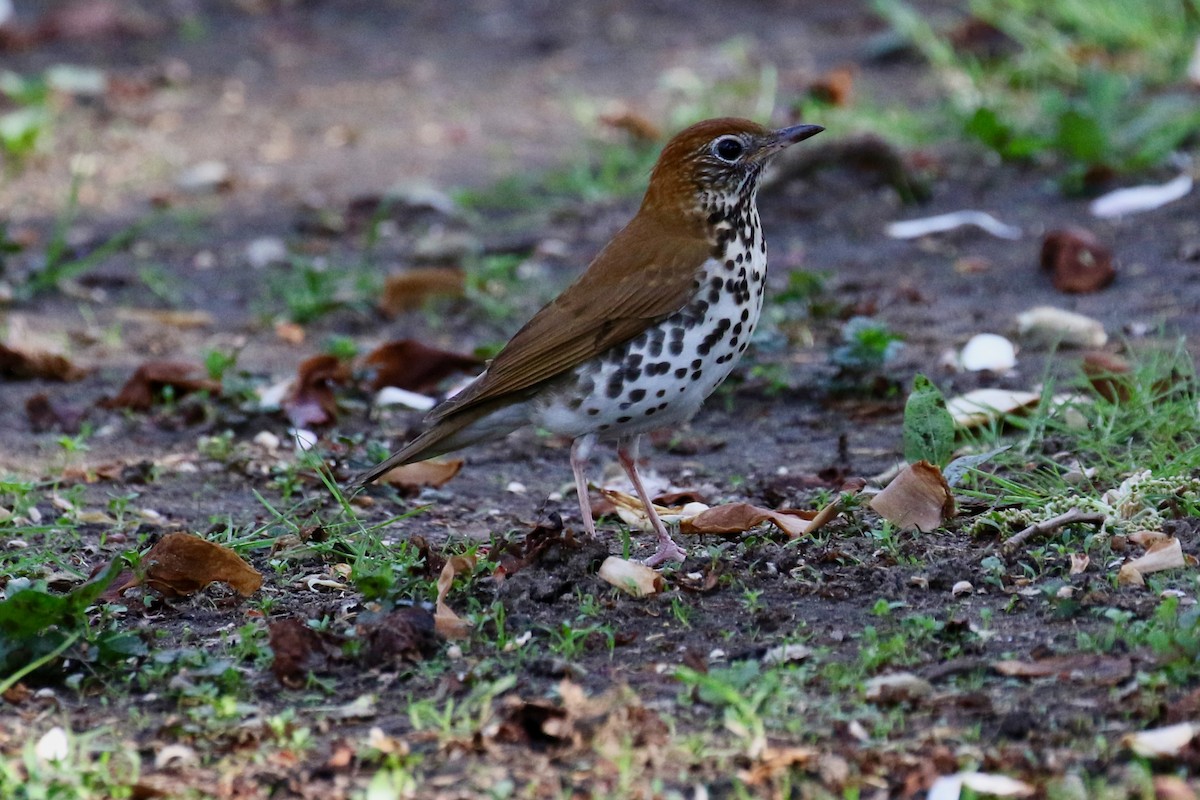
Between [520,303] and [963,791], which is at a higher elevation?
[963,791]

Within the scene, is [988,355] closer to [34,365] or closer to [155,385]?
[155,385]

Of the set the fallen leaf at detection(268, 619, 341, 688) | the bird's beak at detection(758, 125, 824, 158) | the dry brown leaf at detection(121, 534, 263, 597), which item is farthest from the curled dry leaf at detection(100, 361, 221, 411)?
the fallen leaf at detection(268, 619, 341, 688)

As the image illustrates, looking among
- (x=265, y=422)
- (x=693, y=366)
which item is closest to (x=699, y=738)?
(x=693, y=366)

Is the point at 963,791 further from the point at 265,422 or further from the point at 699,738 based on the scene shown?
the point at 265,422

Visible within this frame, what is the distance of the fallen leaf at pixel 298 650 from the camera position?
12.9 feet

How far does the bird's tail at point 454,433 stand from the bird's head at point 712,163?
802mm

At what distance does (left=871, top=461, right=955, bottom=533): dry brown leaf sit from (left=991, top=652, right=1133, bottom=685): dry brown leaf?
96 cm

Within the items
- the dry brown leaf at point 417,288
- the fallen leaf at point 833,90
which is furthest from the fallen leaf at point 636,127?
the dry brown leaf at point 417,288

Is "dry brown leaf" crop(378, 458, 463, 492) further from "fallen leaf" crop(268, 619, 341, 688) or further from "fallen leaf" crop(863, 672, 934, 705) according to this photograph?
"fallen leaf" crop(863, 672, 934, 705)

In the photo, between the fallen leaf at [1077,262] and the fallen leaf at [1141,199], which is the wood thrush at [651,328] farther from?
the fallen leaf at [1141,199]

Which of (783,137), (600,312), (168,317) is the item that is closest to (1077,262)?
(783,137)

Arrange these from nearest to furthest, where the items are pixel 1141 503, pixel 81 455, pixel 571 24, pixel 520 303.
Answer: pixel 1141 503, pixel 81 455, pixel 520 303, pixel 571 24

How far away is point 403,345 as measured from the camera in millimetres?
6688

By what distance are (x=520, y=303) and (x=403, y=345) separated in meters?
1.11
